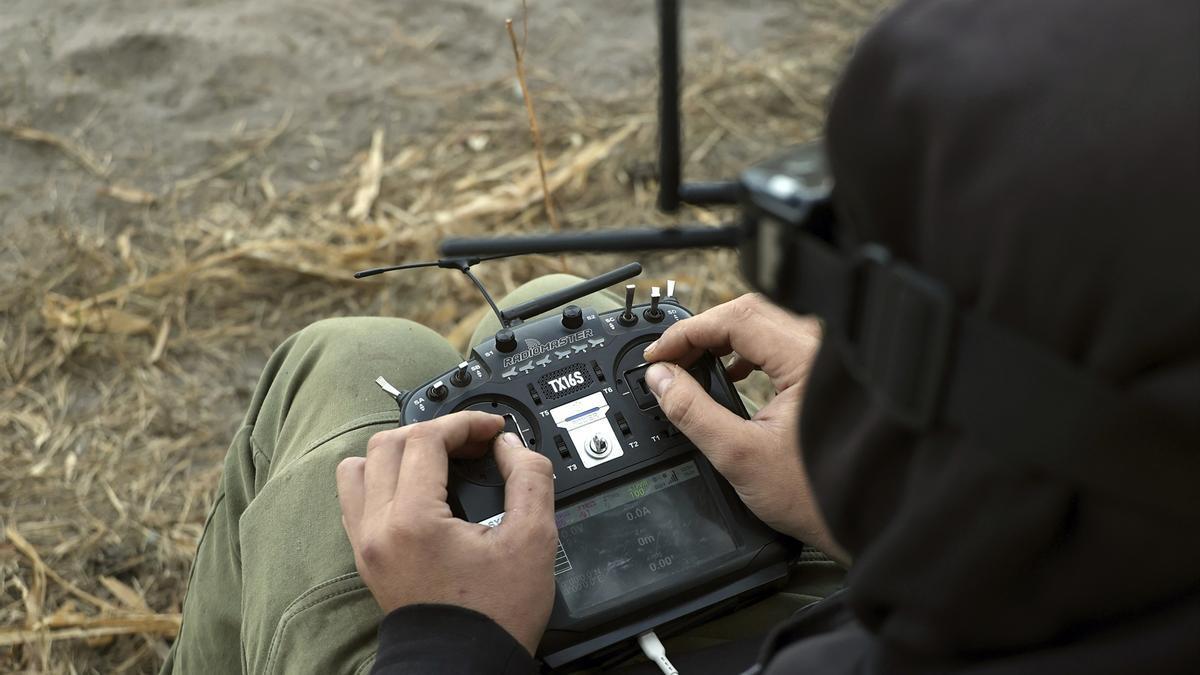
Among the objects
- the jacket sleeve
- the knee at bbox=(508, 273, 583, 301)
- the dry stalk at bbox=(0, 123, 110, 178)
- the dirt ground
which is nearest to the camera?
the jacket sleeve

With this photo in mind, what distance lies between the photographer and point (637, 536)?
0.98 meters

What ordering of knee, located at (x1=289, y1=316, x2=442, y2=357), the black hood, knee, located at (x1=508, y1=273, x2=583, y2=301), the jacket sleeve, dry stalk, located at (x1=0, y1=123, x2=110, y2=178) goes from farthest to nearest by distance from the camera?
1. dry stalk, located at (x1=0, y1=123, x2=110, y2=178)
2. knee, located at (x1=508, y1=273, x2=583, y2=301)
3. knee, located at (x1=289, y1=316, x2=442, y2=357)
4. the jacket sleeve
5. the black hood

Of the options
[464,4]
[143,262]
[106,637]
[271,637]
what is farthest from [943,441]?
[464,4]

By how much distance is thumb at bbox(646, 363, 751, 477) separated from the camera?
3.19ft

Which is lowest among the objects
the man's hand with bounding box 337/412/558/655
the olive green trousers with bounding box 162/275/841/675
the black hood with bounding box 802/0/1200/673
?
the olive green trousers with bounding box 162/275/841/675

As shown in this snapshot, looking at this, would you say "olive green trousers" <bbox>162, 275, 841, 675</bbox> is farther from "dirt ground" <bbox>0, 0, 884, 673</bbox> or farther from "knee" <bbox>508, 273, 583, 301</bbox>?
"dirt ground" <bbox>0, 0, 884, 673</bbox>

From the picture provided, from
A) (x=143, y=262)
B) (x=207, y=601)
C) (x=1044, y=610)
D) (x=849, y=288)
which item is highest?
(x=849, y=288)

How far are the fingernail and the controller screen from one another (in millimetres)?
80

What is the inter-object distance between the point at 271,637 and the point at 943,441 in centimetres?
74

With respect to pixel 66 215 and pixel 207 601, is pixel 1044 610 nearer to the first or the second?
pixel 207 601

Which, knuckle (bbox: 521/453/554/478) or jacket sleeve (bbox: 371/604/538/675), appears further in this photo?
knuckle (bbox: 521/453/554/478)

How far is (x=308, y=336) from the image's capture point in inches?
54.0

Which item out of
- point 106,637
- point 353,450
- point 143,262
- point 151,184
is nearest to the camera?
→ point 353,450

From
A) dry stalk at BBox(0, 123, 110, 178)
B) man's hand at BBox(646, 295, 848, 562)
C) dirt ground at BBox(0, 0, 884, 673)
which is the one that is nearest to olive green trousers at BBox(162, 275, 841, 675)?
man's hand at BBox(646, 295, 848, 562)
